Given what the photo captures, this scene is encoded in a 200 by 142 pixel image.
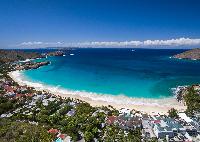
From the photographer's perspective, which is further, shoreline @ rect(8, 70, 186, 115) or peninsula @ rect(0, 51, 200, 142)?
shoreline @ rect(8, 70, 186, 115)

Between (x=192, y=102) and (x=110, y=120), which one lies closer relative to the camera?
(x=110, y=120)

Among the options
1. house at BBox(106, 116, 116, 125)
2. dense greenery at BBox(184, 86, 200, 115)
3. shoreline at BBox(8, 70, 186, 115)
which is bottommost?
shoreline at BBox(8, 70, 186, 115)

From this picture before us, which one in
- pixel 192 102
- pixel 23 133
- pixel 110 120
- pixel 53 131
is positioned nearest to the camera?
pixel 23 133

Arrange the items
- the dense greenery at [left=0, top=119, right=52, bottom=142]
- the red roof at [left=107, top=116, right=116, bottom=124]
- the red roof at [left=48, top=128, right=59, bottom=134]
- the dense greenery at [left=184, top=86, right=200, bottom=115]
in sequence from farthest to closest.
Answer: the dense greenery at [left=184, top=86, right=200, bottom=115]
the red roof at [left=107, top=116, right=116, bottom=124]
the red roof at [left=48, top=128, right=59, bottom=134]
the dense greenery at [left=0, top=119, right=52, bottom=142]

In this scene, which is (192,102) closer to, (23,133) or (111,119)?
(111,119)

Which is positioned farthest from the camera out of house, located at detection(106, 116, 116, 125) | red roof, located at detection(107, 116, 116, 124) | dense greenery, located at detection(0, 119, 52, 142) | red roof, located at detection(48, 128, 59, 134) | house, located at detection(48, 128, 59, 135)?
red roof, located at detection(107, 116, 116, 124)

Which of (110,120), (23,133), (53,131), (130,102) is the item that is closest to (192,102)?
(130,102)

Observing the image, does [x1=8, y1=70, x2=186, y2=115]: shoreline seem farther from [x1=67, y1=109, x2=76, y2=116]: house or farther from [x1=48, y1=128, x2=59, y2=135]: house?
[x1=48, y1=128, x2=59, y2=135]: house

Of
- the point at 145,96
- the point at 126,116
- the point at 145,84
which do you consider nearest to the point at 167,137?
the point at 126,116

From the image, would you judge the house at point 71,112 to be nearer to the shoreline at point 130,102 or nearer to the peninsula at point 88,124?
the peninsula at point 88,124

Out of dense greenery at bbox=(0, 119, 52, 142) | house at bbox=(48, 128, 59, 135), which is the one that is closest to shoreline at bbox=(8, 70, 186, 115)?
house at bbox=(48, 128, 59, 135)

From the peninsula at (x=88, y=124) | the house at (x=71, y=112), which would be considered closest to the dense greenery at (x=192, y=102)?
the peninsula at (x=88, y=124)

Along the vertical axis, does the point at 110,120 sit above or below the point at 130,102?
above
